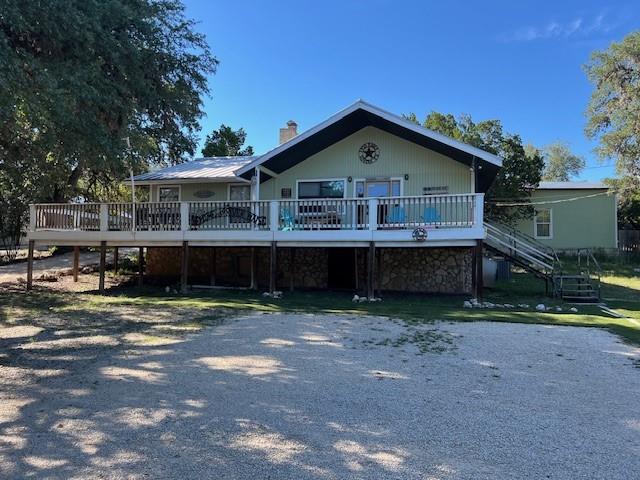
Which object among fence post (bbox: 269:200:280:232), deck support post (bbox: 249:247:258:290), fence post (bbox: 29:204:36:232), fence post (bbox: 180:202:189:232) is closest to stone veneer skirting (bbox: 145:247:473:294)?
deck support post (bbox: 249:247:258:290)

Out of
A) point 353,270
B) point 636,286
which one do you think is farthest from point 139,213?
point 636,286

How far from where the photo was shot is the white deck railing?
13.9 metres

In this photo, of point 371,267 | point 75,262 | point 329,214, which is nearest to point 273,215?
point 329,214

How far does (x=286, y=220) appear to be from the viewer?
15062mm

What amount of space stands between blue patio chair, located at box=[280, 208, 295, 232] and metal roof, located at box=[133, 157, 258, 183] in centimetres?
208

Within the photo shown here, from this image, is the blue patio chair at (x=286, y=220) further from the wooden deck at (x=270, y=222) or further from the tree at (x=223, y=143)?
the tree at (x=223, y=143)

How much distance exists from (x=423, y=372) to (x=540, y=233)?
2289cm

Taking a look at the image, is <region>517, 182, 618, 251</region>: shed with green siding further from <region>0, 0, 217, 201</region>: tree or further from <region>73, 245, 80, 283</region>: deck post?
<region>73, 245, 80, 283</region>: deck post

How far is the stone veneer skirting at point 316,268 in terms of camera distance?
1590cm

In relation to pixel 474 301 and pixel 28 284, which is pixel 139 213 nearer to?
pixel 28 284

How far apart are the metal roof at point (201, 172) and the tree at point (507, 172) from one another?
12.7m

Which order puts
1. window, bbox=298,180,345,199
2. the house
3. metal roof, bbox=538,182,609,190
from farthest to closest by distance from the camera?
1. metal roof, bbox=538,182,609,190
2. window, bbox=298,180,345,199
3. the house

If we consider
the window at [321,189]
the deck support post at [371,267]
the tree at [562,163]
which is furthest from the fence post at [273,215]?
the tree at [562,163]

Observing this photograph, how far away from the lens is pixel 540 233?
26.6 m
